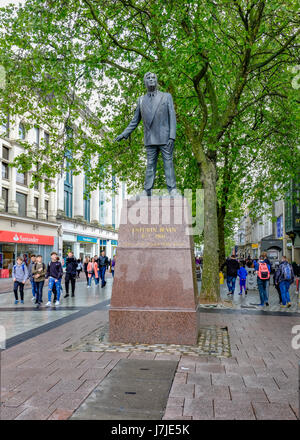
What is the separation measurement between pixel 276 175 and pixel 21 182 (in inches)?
858

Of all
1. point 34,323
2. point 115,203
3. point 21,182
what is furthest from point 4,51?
point 115,203

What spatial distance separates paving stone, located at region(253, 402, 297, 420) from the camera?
143 inches

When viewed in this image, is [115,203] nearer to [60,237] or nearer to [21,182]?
[60,237]

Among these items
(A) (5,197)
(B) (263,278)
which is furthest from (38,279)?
(A) (5,197)

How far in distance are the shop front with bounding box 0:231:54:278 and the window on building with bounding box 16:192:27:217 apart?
1.93 metres

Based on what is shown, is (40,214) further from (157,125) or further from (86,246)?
(157,125)

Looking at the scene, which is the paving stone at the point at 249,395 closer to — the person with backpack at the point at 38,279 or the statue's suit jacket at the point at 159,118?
the statue's suit jacket at the point at 159,118

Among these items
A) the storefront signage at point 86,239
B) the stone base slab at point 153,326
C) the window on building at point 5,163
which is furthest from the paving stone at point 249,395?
the storefront signage at point 86,239

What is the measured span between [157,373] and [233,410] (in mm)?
1423

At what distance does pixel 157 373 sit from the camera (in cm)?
501

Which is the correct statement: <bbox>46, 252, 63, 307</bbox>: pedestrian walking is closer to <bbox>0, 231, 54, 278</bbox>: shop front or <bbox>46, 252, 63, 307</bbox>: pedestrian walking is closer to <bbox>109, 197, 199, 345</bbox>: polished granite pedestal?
<bbox>109, 197, 199, 345</bbox>: polished granite pedestal

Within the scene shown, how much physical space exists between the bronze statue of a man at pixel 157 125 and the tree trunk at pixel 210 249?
571cm

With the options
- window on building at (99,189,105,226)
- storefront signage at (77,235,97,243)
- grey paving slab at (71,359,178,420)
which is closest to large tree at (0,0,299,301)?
grey paving slab at (71,359,178,420)
